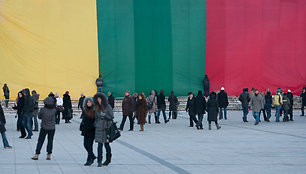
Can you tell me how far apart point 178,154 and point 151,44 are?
65.6 feet

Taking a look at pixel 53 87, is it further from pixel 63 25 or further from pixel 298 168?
pixel 298 168

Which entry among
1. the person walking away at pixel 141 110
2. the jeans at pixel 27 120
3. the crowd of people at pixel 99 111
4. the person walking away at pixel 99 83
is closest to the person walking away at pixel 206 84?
the crowd of people at pixel 99 111

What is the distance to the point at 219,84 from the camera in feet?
101

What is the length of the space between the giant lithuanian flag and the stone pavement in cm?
1431

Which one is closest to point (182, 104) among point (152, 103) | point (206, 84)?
point (206, 84)

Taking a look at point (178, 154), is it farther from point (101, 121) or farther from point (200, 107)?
point (200, 107)

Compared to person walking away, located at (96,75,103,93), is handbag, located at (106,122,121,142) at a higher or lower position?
lower

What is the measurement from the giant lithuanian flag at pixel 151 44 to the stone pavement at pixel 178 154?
46.9 feet

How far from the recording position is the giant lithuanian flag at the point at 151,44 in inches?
1173

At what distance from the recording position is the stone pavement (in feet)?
28.8

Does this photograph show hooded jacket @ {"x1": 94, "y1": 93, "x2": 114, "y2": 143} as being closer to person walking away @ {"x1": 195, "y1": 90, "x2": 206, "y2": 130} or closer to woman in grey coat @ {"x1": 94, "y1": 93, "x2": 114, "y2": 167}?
woman in grey coat @ {"x1": 94, "y1": 93, "x2": 114, "y2": 167}

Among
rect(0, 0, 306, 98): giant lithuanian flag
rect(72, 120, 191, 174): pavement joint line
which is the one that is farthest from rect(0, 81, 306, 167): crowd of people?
rect(0, 0, 306, 98): giant lithuanian flag

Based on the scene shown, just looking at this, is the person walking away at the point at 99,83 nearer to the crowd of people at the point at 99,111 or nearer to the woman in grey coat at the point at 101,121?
the crowd of people at the point at 99,111

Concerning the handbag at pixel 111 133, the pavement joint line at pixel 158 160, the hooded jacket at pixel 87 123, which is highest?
the hooded jacket at pixel 87 123
